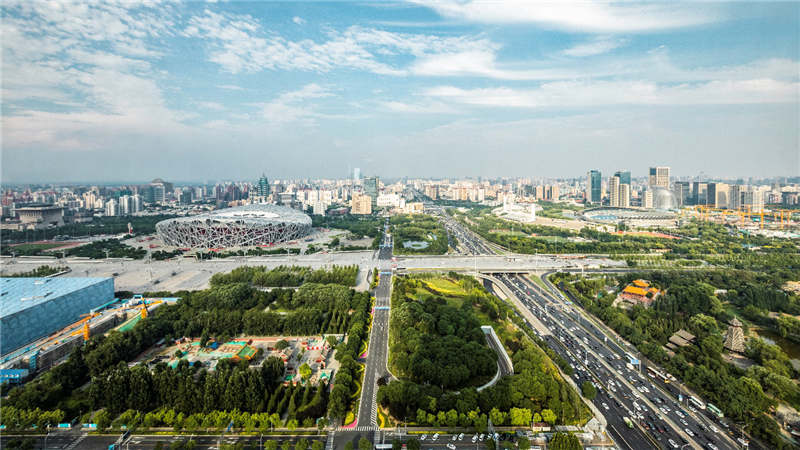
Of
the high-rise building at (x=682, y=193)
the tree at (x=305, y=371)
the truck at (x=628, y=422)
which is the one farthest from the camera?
the high-rise building at (x=682, y=193)

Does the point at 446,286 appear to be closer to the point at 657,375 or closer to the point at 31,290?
Answer: the point at 657,375

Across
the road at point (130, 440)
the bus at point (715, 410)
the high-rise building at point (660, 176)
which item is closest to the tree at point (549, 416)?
the bus at point (715, 410)

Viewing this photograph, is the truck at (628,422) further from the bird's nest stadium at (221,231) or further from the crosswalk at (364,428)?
the bird's nest stadium at (221,231)

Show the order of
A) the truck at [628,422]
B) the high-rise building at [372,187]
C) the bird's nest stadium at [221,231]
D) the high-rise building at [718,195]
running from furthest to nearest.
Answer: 1. the high-rise building at [372,187]
2. the high-rise building at [718,195]
3. the bird's nest stadium at [221,231]
4. the truck at [628,422]

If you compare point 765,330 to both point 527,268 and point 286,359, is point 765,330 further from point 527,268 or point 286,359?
point 286,359

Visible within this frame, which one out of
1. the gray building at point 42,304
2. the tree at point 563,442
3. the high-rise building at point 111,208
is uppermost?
the high-rise building at point 111,208

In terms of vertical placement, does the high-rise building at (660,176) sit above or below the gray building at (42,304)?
above

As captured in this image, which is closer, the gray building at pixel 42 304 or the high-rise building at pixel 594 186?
the gray building at pixel 42 304

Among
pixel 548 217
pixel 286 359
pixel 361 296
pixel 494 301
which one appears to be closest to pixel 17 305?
pixel 286 359
